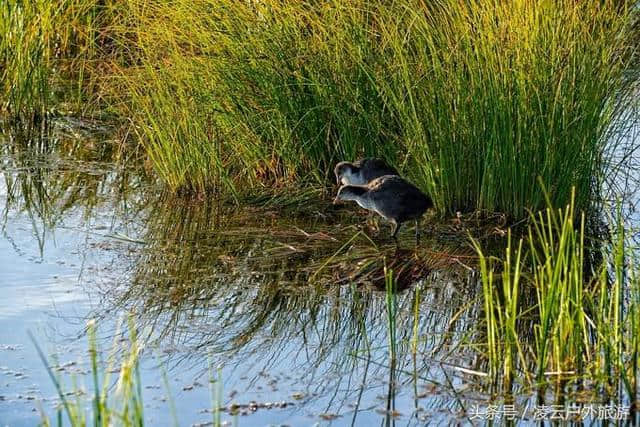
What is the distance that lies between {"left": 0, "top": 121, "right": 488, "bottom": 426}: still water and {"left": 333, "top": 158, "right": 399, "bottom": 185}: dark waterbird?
1.06 ft

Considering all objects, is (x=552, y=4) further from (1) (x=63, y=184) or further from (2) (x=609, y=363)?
(1) (x=63, y=184)

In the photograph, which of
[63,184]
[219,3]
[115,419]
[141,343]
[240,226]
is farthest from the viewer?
[63,184]

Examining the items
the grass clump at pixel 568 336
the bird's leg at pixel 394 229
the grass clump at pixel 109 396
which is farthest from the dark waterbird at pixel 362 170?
the grass clump at pixel 568 336

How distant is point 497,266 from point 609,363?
232 cm

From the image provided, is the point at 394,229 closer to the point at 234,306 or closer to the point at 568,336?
the point at 234,306

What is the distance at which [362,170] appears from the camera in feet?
27.3

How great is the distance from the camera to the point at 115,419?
471 cm

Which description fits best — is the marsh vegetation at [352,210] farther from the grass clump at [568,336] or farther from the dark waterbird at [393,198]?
the dark waterbird at [393,198]

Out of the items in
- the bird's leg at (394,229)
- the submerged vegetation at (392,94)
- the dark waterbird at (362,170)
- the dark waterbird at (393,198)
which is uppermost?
the submerged vegetation at (392,94)

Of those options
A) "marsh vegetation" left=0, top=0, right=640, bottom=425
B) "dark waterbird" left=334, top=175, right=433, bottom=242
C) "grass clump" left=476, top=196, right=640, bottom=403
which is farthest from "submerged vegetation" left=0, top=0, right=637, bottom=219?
"grass clump" left=476, top=196, right=640, bottom=403

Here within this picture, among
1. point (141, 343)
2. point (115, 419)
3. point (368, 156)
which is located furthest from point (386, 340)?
point (368, 156)

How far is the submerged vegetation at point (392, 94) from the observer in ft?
25.6

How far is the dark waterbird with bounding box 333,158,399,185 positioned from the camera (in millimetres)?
8289

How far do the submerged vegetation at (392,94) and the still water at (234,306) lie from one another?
1.61 feet
